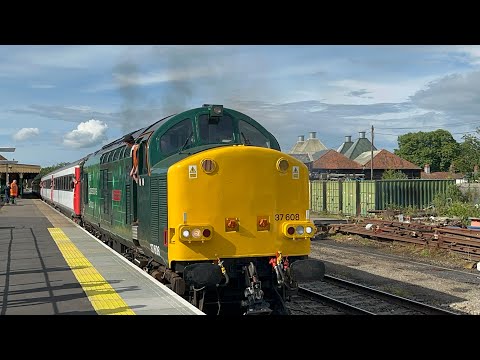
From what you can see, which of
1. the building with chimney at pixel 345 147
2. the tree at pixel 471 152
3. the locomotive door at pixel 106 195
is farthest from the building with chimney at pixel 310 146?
the locomotive door at pixel 106 195

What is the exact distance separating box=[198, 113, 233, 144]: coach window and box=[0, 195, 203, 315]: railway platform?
2520 millimetres

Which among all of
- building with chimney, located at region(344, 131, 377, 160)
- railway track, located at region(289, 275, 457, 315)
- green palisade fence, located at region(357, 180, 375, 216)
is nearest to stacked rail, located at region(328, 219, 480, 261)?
railway track, located at region(289, 275, 457, 315)

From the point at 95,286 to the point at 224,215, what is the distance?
3.43 meters

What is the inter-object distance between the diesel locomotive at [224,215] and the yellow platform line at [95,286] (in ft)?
2.93

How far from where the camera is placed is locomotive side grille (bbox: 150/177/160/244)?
8.26 m

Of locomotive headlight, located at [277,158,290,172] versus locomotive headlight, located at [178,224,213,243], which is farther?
locomotive headlight, located at [277,158,290,172]

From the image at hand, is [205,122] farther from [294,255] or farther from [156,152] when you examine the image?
[294,255]

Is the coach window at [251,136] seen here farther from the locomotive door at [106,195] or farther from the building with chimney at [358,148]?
the building with chimney at [358,148]

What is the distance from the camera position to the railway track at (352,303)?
10.3 meters

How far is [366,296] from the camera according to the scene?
11.8 metres

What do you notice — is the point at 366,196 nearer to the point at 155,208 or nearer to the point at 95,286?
the point at 95,286

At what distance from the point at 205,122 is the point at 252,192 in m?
1.70

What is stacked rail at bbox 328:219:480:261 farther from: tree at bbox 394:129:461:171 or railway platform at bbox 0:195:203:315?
tree at bbox 394:129:461:171

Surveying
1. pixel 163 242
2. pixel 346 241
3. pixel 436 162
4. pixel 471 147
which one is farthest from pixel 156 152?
pixel 436 162
